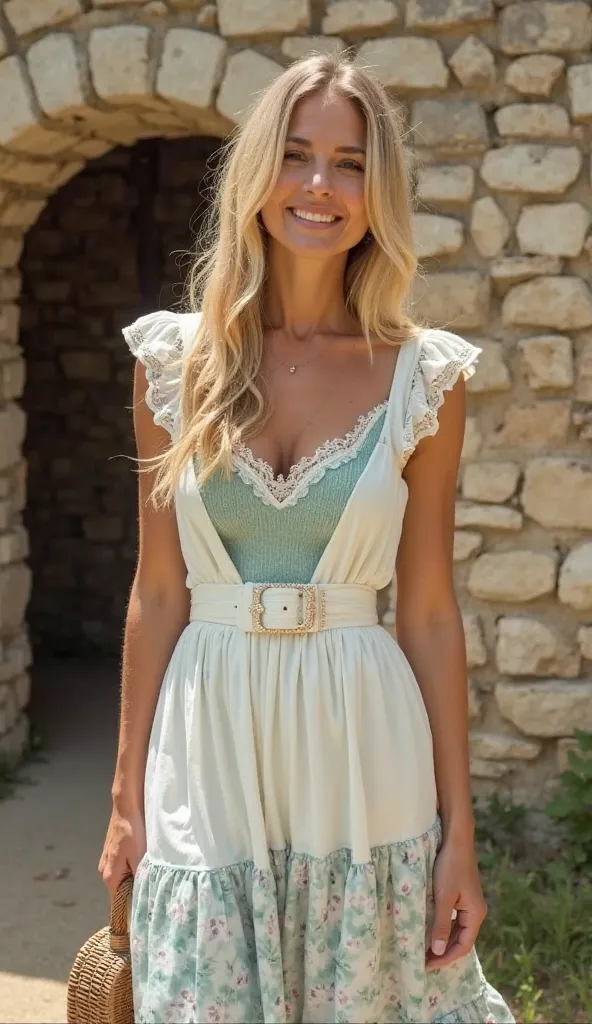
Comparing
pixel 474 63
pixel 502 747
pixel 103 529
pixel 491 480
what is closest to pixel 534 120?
pixel 474 63

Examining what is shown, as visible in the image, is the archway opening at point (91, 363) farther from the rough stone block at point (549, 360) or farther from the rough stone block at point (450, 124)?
the rough stone block at point (549, 360)

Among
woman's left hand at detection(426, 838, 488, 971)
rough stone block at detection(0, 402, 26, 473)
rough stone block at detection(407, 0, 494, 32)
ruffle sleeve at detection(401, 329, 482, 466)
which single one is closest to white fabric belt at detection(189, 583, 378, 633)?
ruffle sleeve at detection(401, 329, 482, 466)

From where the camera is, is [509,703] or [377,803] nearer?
[377,803]

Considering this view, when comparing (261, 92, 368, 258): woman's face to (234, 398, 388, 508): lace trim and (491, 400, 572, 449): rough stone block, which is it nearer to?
(234, 398, 388, 508): lace trim

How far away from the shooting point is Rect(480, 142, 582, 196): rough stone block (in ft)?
12.0

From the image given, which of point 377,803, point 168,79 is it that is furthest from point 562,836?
point 168,79

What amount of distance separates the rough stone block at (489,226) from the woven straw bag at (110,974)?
2.40 metres

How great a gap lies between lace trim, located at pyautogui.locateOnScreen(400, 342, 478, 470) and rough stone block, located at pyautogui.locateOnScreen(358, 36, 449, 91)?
6.43 ft

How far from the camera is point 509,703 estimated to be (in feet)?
12.5

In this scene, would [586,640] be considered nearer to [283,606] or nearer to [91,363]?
[283,606]

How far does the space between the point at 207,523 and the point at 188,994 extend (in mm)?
666

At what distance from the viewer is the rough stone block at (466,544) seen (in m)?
3.79

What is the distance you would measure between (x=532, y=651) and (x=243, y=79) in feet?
6.31

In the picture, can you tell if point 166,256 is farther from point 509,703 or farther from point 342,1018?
point 342,1018
